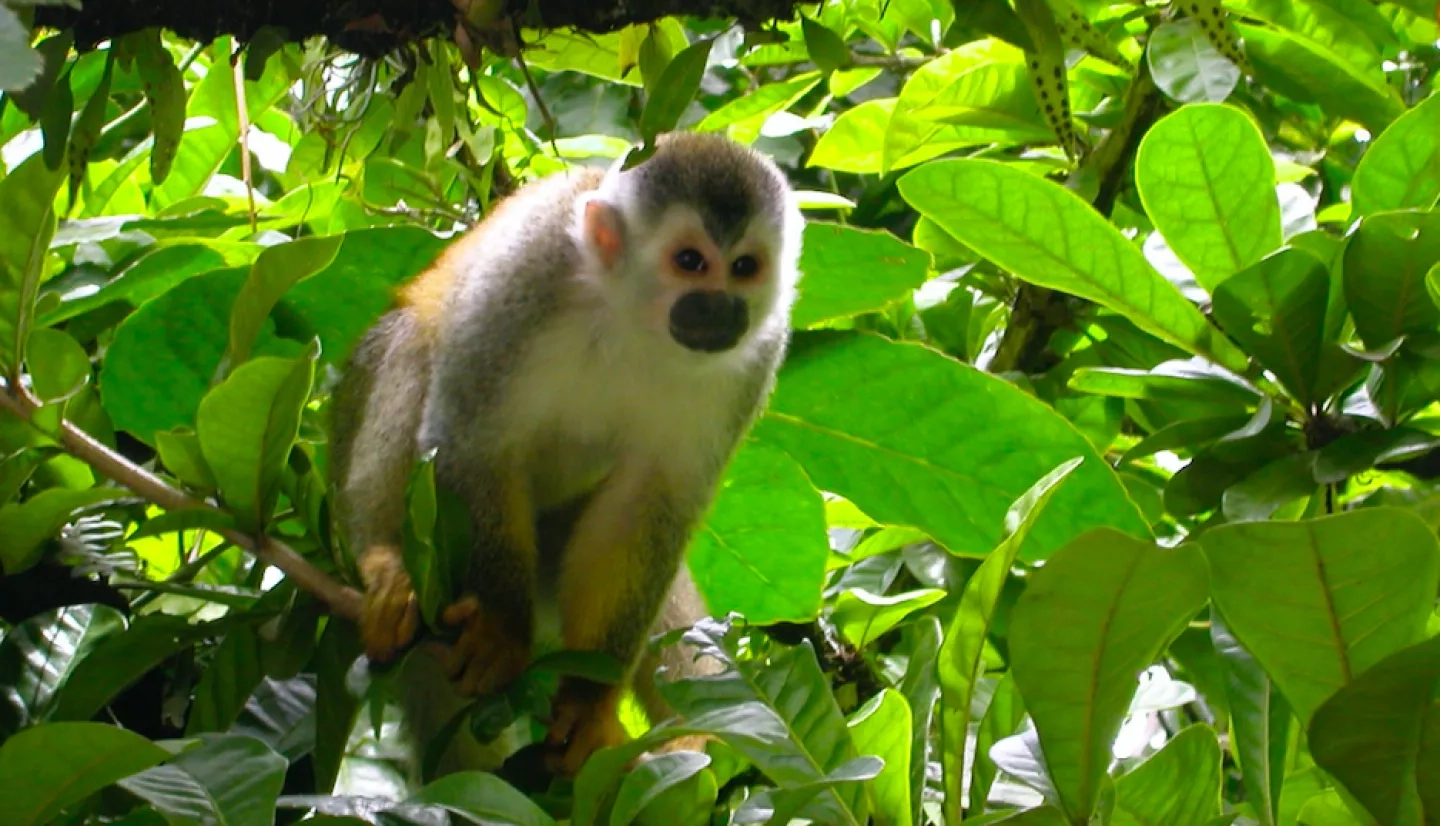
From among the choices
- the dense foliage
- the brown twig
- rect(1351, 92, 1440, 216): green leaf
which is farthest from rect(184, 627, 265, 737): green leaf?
rect(1351, 92, 1440, 216): green leaf

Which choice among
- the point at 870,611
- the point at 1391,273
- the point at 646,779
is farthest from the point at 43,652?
the point at 1391,273

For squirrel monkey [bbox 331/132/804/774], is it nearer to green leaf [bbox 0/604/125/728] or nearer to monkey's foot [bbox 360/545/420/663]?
monkey's foot [bbox 360/545/420/663]

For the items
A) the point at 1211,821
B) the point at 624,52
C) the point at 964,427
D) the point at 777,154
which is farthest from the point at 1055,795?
the point at 777,154

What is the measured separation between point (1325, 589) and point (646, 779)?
2.06 feet

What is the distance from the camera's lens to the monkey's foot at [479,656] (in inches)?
72.6

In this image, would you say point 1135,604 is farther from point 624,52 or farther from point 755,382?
point 755,382

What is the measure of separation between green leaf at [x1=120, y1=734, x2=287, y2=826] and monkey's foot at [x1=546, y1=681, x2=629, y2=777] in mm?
676

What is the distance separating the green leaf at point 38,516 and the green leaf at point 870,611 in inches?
41.6

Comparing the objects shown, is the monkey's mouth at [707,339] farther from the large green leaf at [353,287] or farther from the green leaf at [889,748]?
the green leaf at [889,748]

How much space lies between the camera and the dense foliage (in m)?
1.18

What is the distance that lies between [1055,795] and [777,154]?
255cm

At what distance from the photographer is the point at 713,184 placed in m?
2.40

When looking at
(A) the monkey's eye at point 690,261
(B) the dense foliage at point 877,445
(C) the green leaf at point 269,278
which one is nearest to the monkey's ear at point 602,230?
(A) the monkey's eye at point 690,261

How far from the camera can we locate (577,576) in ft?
7.44
